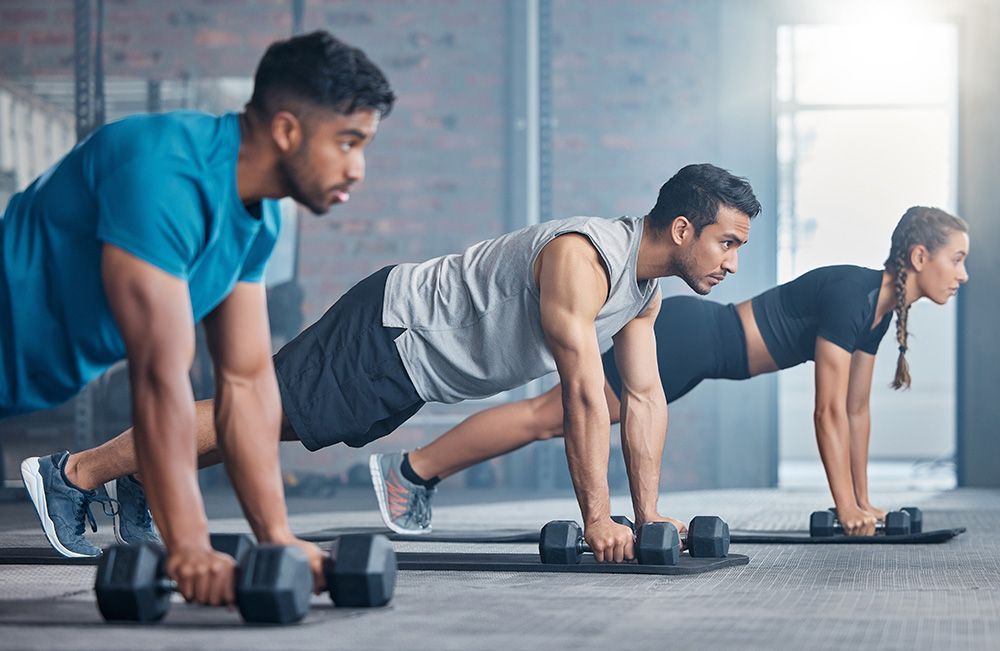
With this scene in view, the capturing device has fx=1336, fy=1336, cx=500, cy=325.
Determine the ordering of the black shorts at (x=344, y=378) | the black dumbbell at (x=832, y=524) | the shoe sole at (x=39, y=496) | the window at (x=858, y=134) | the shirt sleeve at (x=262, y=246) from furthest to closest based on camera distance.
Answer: the window at (x=858, y=134), the black dumbbell at (x=832, y=524), the black shorts at (x=344, y=378), the shoe sole at (x=39, y=496), the shirt sleeve at (x=262, y=246)

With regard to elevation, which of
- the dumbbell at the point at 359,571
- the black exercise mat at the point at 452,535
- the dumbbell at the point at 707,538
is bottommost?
the black exercise mat at the point at 452,535

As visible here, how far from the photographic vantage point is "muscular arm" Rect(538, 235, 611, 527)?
8.23ft

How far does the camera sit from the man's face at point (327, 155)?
5.59 ft

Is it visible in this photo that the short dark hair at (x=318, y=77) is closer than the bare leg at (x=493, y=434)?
Yes

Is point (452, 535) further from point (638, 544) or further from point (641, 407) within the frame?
point (638, 544)

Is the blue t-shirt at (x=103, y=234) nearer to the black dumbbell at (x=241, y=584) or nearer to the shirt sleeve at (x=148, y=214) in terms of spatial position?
the shirt sleeve at (x=148, y=214)

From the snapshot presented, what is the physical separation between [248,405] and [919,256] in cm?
210

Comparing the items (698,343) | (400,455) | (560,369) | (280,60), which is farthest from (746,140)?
(280,60)

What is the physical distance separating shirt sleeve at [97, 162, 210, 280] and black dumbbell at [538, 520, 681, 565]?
1053 mm

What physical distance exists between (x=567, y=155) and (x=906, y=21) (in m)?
1.53

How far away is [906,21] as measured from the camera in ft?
18.4

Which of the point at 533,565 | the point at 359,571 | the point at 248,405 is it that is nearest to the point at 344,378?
the point at 533,565

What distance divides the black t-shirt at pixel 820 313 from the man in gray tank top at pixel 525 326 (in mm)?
634

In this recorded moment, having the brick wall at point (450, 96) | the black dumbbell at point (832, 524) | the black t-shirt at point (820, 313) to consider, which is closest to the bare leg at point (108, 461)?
the black dumbbell at point (832, 524)
